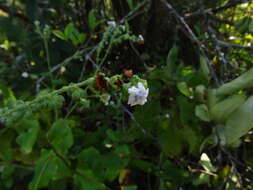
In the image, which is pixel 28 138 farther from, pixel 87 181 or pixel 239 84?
pixel 239 84

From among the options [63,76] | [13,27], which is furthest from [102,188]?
[13,27]

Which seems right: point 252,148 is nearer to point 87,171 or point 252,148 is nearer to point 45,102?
point 87,171

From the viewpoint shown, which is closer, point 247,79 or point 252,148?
point 247,79

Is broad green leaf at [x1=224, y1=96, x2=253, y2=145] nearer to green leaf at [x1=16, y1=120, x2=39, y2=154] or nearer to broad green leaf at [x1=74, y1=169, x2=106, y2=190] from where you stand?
broad green leaf at [x1=74, y1=169, x2=106, y2=190]

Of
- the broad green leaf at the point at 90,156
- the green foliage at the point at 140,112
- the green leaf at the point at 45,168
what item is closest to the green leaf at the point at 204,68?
the green foliage at the point at 140,112

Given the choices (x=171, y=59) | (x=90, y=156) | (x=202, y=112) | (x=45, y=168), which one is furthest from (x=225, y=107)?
(x=45, y=168)
